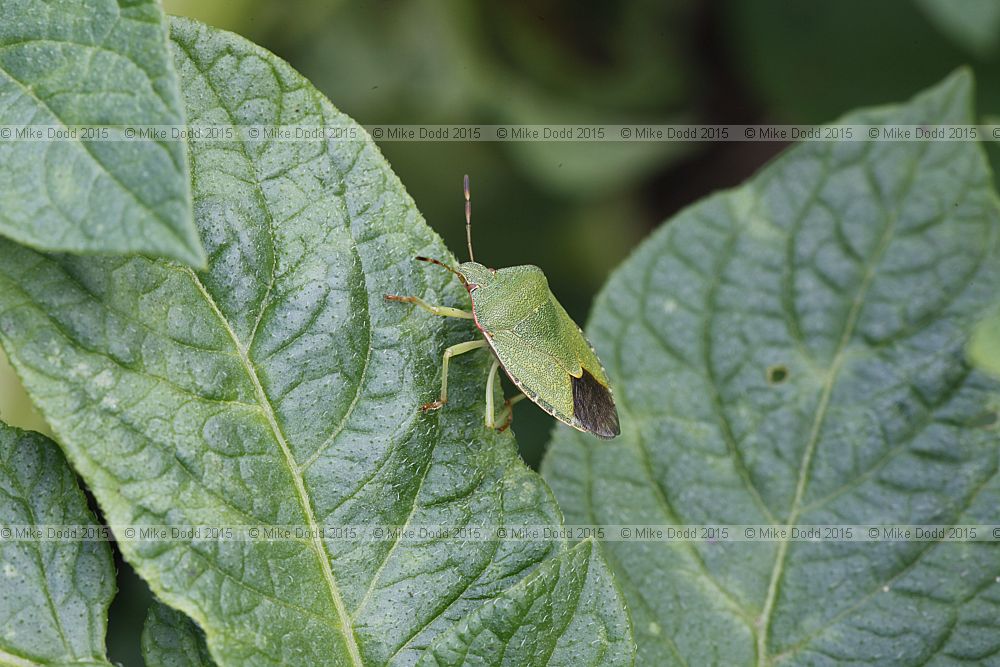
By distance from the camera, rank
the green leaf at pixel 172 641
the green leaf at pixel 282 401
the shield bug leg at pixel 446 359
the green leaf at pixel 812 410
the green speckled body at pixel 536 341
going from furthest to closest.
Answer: the green speckled body at pixel 536 341, the green leaf at pixel 812 410, the shield bug leg at pixel 446 359, the green leaf at pixel 172 641, the green leaf at pixel 282 401

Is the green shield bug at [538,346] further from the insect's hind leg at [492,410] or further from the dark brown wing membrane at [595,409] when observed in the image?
the insect's hind leg at [492,410]

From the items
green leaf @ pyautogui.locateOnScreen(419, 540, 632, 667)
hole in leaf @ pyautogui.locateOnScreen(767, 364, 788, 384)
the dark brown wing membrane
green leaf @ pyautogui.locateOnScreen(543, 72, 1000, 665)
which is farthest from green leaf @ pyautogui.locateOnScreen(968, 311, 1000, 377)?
green leaf @ pyautogui.locateOnScreen(419, 540, 632, 667)

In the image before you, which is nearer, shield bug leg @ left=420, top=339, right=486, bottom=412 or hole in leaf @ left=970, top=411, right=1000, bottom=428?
shield bug leg @ left=420, top=339, right=486, bottom=412

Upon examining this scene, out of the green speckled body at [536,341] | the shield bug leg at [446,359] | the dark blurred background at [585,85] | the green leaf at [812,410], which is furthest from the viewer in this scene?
the dark blurred background at [585,85]

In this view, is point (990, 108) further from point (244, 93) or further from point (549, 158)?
point (244, 93)

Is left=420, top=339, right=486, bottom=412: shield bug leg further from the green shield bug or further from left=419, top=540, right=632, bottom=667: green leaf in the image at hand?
→ left=419, top=540, right=632, bottom=667: green leaf

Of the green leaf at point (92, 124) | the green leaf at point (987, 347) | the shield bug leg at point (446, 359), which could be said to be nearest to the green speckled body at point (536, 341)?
the shield bug leg at point (446, 359)
